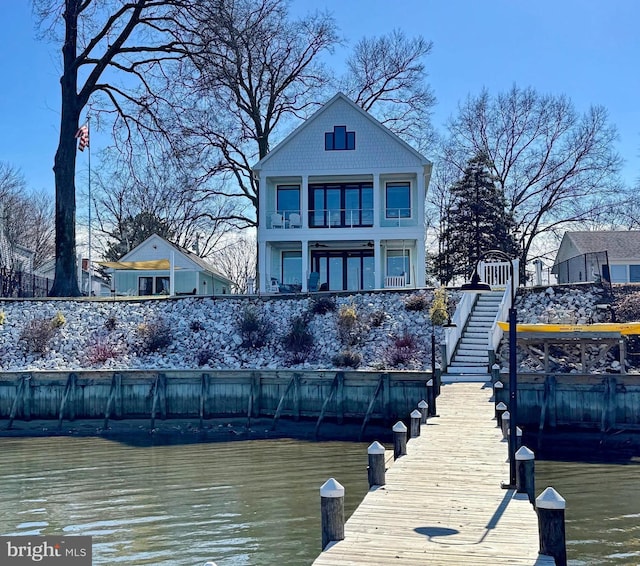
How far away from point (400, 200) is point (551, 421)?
14.8 meters

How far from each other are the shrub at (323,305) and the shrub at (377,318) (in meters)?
1.48

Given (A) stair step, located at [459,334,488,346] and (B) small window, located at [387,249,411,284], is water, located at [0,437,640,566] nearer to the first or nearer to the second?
(A) stair step, located at [459,334,488,346]

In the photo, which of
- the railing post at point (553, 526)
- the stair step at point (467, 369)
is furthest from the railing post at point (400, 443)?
the stair step at point (467, 369)

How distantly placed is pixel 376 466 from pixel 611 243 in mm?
30663

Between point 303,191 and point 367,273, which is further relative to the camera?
point 367,273

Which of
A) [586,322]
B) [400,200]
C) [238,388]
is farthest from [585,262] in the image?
[238,388]

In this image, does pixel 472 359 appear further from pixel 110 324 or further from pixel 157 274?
pixel 157 274

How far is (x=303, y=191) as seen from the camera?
30.0m

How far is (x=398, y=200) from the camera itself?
1233 inches

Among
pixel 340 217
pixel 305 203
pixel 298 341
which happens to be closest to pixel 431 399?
pixel 298 341

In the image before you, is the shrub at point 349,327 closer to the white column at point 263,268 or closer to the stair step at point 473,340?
the stair step at point 473,340

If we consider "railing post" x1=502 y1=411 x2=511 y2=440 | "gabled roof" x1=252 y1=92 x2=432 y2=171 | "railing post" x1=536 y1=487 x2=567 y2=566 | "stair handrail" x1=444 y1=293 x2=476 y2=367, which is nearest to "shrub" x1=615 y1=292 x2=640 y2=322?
"stair handrail" x1=444 y1=293 x2=476 y2=367

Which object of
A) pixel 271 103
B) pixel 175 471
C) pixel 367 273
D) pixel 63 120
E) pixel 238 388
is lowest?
pixel 175 471

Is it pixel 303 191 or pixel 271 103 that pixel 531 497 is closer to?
pixel 303 191
